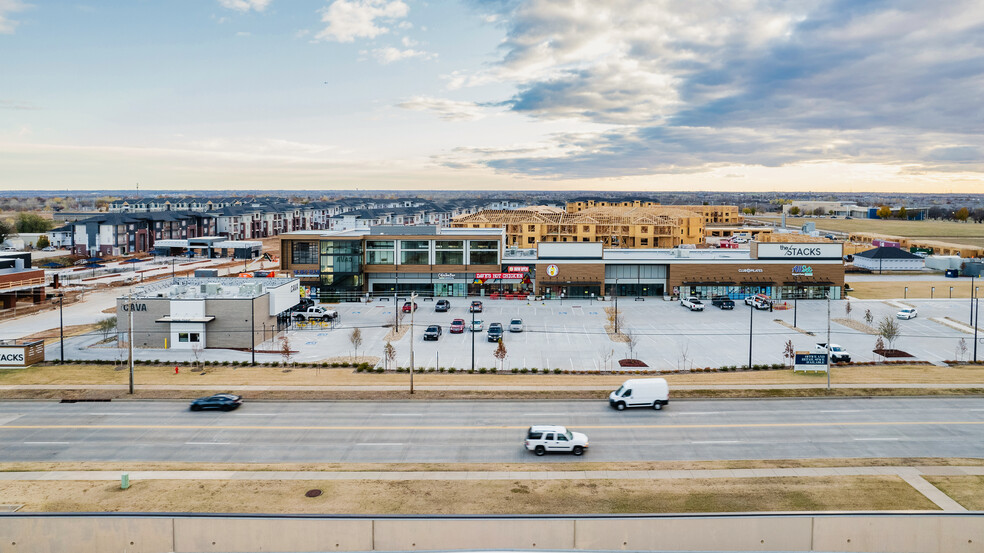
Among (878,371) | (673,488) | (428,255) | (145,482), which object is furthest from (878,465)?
(428,255)

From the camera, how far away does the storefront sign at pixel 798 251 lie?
3494 inches

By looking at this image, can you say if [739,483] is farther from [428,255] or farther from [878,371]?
[428,255]

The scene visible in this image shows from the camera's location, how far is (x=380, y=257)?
8969 centimetres

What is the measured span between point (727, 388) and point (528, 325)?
28.0 meters

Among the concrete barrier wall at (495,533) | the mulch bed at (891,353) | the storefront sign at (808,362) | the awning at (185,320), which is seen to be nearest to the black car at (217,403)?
the concrete barrier wall at (495,533)

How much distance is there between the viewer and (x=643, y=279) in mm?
89000

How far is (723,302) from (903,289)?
124 ft

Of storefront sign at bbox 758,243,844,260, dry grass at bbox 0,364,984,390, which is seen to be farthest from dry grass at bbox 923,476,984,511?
storefront sign at bbox 758,243,844,260

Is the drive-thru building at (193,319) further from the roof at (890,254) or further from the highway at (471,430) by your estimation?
the roof at (890,254)

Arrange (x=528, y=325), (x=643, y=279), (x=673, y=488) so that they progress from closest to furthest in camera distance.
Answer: (x=673, y=488), (x=528, y=325), (x=643, y=279)

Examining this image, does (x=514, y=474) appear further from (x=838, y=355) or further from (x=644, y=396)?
(x=838, y=355)

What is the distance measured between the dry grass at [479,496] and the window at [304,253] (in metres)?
60.5

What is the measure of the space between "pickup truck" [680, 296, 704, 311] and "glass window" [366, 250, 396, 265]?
41.1 meters

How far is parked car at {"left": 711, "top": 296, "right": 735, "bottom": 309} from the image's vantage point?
79269 millimetres
